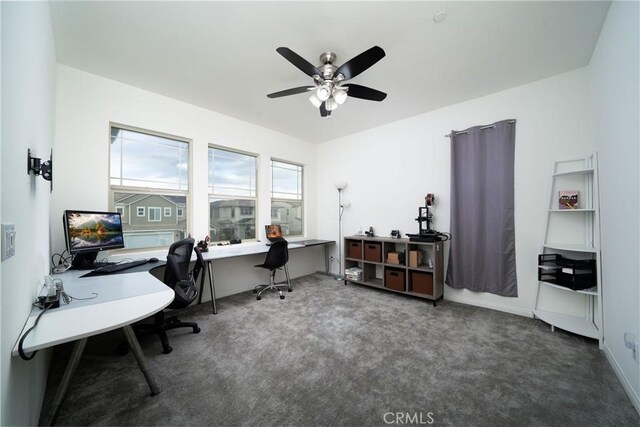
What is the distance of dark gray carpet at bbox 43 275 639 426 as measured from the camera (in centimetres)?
146

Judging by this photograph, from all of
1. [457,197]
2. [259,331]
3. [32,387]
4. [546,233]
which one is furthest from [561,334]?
[32,387]

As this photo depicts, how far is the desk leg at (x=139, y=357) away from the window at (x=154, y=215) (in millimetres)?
1961

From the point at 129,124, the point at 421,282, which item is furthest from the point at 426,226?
the point at 129,124

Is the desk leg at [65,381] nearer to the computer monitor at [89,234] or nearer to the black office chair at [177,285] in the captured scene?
the black office chair at [177,285]

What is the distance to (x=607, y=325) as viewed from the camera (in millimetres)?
2049

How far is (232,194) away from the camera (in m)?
3.89

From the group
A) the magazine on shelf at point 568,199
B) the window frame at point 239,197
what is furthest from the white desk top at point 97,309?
the magazine on shelf at point 568,199

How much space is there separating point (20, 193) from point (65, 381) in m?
1.09

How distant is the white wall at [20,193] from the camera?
90cm

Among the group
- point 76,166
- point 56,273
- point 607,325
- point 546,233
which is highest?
point 76,166

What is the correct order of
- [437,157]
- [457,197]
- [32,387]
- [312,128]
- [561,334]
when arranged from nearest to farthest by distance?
[32,387]
[561,334]
[457,197]
[437,157]
[312,128]

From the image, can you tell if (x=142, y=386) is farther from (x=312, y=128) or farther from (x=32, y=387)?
(x=312, y=128)

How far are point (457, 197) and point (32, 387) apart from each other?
420 cm

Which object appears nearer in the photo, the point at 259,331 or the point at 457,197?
the point at 259,331
